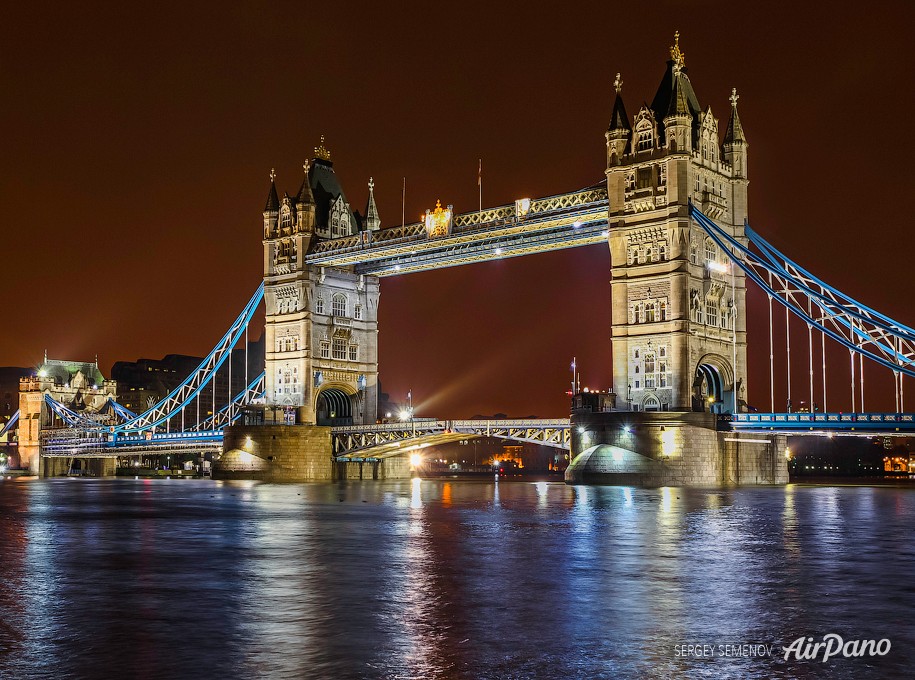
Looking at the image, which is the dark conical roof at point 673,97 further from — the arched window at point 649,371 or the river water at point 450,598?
the river water at point 450,598

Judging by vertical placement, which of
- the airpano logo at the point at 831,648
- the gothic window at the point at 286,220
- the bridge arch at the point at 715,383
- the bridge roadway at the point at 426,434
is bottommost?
the airpano logo at the point at 831,648

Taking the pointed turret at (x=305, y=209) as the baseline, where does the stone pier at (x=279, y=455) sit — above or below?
below

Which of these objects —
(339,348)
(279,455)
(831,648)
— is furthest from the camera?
(339,348)

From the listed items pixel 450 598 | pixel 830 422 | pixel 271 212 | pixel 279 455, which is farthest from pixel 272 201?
pixel 450 598

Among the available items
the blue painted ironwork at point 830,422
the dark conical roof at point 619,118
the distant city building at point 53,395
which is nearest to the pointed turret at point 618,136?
the dark conical roof at point 619,118

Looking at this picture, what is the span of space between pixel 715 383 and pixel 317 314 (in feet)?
108

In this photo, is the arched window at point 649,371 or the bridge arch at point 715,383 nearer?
the arched window at point 649,371

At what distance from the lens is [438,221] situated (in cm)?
7750

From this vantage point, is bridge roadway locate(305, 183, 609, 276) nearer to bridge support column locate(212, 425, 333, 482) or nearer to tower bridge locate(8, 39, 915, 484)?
tower bridge locate(8, 39, 915, 484)

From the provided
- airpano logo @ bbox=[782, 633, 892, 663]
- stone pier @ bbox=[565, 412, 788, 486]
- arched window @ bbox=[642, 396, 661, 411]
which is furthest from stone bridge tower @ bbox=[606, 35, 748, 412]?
airpano logo @ bbox=[782, 633, 892, 663]

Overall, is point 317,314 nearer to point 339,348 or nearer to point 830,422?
point 339,348

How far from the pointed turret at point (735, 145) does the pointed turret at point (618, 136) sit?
7086 mm

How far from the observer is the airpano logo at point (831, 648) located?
13.5 metres

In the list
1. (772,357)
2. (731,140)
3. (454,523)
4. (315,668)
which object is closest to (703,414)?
(772,357)
